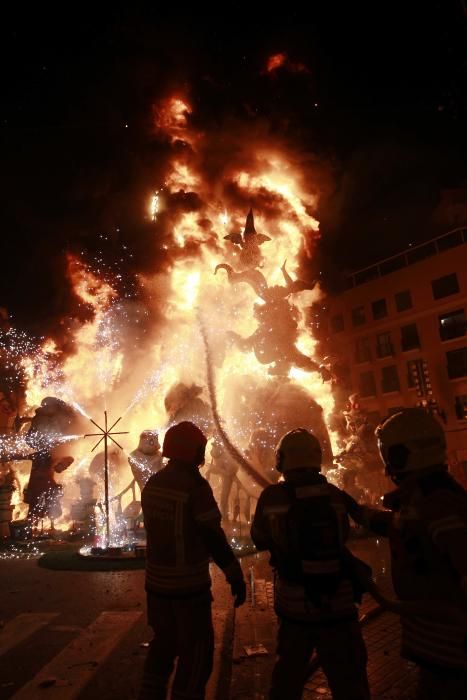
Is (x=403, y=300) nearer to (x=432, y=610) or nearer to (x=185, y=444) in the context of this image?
(x=185, y=444)

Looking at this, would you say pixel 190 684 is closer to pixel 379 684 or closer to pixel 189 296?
pixel 379 684

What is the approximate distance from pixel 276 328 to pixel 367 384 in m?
22.2

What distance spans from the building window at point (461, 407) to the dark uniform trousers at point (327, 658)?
31.4 m

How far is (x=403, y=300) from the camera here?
35.7 m

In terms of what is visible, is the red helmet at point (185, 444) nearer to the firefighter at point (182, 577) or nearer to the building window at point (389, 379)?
the firefighter at point (182, 577)

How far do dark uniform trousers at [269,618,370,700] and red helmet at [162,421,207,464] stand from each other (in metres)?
1.45

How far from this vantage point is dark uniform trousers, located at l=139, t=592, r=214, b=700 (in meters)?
3.21

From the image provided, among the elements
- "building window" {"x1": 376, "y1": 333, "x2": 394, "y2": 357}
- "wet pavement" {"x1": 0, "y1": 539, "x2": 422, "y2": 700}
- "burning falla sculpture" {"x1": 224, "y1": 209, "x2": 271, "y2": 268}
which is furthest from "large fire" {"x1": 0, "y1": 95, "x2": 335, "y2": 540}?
"building window" {"x1": 376, "y1": 333, "x2": 394, "y2": 357}

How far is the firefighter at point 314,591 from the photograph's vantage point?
282 cm

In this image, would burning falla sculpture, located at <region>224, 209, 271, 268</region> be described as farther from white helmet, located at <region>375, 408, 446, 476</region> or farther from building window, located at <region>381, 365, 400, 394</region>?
building window, located at <region>381, 365, 400, 394</region>

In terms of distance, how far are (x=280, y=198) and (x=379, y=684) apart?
60.5ft

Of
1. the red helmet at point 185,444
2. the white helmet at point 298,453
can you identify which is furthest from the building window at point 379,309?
the white helmet at point 298,453

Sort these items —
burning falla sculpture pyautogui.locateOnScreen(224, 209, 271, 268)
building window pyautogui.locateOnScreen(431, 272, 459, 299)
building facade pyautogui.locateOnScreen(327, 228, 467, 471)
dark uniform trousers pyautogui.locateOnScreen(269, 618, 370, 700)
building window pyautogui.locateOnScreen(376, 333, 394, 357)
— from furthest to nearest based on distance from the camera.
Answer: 1. building window pyautogui.locateOnScreen(376, 333, 394, 357)
2. building window pyautogui.locateOnScreen(431, 272, 459, 299)
3. building facade pyautogui.locateOnScreen(327, 228, 467, 471)
4. burning falla sculpture pyautogui.locateOnScreen(224, 209, 271, 268)
5. dark uniform trousers pyautogui.locateOnScreen(269, 618, 370, 700)

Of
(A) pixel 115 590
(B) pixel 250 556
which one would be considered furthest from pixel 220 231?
(A) pixel 115 590
